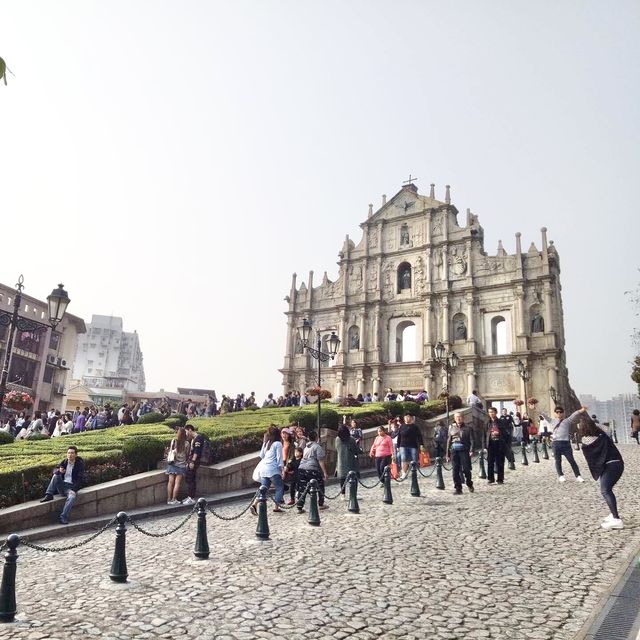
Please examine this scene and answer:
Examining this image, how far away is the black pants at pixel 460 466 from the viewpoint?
1335cm

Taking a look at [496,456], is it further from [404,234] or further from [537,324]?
[404,234]

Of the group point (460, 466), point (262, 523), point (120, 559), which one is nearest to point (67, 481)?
point (262, 523)

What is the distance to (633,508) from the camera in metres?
10.9

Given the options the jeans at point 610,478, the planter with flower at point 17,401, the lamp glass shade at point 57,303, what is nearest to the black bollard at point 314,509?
the jeans at point 610,478

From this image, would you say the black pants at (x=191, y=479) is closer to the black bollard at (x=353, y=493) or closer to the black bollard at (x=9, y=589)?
the black bollard at (x=353, y=493)

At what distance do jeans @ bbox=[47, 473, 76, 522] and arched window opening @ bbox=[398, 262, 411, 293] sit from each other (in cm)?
3522

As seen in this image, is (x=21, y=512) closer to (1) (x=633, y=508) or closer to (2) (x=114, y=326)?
(1) (x=633, y=508)

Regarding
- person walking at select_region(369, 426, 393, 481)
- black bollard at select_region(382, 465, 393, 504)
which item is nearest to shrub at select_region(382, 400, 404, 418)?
person walking at select_region(369, 426, 393, 481)

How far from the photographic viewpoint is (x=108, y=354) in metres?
105

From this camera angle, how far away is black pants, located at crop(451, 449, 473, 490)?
13352 mm

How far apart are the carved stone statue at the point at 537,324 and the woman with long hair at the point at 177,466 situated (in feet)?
98.9

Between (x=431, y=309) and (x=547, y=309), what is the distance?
26.4 feet

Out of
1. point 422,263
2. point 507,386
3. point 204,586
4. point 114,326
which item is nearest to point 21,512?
point 204,586

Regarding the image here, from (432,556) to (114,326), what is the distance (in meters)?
108
